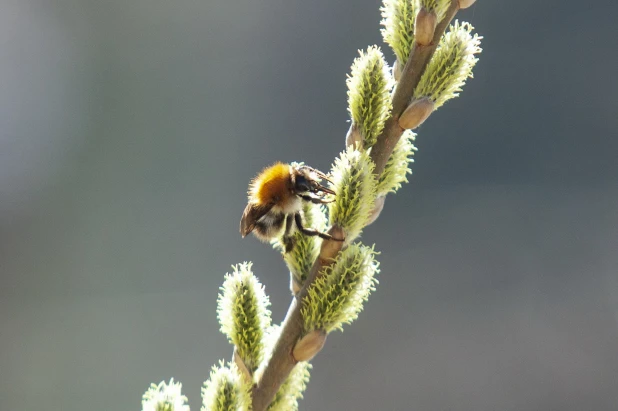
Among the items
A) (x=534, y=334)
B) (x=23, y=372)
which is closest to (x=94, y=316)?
(x=23, y=372)

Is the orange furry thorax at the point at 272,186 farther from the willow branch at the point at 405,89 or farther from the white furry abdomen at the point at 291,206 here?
the willow branch at the point at 405,89

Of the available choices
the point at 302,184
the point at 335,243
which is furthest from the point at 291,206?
the point at 335,243

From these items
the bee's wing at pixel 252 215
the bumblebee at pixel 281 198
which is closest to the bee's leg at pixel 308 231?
the bumblebee at pixel 281 198

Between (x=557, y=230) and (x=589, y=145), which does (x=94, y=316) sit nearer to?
(x=557, y=230)

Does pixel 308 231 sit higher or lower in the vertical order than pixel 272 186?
lower

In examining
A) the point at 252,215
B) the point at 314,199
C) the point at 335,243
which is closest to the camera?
the point at 335,243

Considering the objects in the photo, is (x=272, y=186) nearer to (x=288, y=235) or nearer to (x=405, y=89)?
(x=288, y=235)
